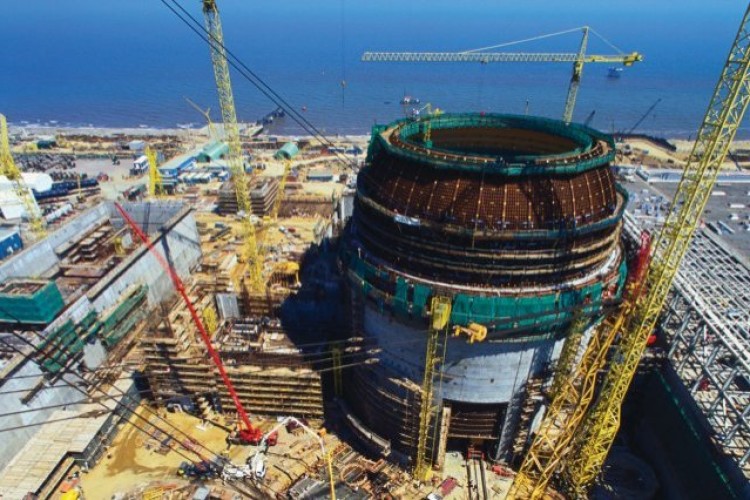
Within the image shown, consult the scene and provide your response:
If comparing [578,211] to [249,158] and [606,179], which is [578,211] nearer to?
[606,179]

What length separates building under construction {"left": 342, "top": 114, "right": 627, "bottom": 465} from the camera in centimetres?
Result: 3872

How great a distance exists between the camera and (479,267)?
130ft

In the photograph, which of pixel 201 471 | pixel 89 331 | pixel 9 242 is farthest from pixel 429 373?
pixel 9 242

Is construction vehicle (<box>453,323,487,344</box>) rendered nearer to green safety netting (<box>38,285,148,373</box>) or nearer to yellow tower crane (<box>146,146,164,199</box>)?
green safety netting (<box>38,285,148,373</box>)

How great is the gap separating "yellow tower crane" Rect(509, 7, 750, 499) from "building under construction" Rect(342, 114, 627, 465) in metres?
2.86

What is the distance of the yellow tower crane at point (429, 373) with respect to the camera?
3825cm

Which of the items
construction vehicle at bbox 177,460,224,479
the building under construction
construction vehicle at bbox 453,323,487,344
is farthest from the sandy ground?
construction vehicle at bbox 453,323,487,344

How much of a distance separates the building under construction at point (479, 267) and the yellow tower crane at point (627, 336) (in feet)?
9.40

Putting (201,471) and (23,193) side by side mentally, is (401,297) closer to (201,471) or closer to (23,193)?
(201,471)

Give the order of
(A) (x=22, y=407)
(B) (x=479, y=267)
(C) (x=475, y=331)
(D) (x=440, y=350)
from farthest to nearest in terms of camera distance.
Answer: (A) (x=22, y=407) → (D) (x=440, y=350) → (B) (x=479, y=267) → (C) (x=475, y=331)

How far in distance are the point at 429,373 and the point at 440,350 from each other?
2429 mm

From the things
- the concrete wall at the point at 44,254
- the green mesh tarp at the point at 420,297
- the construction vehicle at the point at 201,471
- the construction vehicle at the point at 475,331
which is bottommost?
the construction vehicle at the point at 201,471

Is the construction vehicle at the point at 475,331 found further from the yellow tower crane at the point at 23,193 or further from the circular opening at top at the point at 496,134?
Answer: the yellow tower crane at the point at 23,193

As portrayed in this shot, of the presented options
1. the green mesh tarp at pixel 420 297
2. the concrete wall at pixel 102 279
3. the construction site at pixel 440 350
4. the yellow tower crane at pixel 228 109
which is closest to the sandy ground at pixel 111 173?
the concrete wall at pixel 102 279
